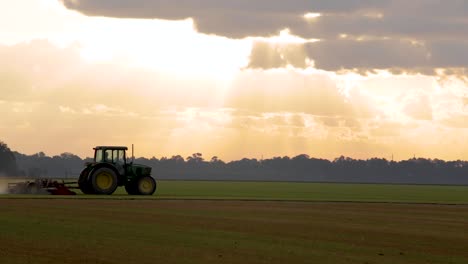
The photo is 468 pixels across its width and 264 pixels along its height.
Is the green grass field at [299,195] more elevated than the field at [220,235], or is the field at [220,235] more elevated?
the green grass field at [299,195]

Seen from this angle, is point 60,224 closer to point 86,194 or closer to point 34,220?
point 34,220

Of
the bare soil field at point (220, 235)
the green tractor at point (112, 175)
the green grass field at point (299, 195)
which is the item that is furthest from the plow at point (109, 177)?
the bare soil field at point (220, 235)

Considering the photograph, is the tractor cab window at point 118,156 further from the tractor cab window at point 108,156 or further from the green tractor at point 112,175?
the tractor cab window at point 108,156

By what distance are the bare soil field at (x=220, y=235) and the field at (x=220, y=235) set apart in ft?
0.09

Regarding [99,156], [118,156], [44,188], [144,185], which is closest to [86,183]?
[99,156]

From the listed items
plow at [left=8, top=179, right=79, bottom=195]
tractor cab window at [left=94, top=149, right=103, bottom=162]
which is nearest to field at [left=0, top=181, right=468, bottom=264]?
plow at [left=8, top=179, right=79, bottom=195]

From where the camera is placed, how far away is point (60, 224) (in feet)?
108

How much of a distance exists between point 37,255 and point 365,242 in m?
11.0

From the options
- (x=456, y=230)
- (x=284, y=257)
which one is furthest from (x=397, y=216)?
(x=284, y=257)

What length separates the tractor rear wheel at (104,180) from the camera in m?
59.7

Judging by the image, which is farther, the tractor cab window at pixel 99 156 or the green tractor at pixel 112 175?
the tractor cab window at pixel 99 156

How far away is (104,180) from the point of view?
60.2m

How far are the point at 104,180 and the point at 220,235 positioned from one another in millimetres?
30897

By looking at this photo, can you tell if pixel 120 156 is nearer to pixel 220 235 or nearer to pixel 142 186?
pixel 142 186
